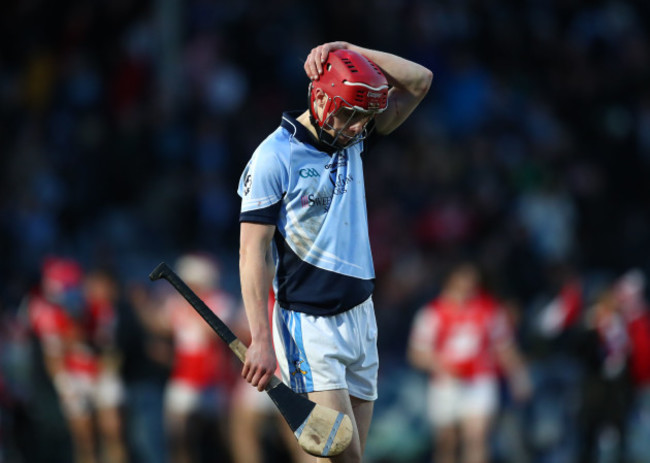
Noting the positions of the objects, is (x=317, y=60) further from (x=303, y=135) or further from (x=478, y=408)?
(x=478, y=408)

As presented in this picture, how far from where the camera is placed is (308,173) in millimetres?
4695

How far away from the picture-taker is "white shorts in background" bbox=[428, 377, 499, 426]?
10.2m

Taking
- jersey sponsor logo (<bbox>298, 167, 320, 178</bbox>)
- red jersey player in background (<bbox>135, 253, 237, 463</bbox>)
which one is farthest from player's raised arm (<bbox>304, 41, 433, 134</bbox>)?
red jersey player in background (<bbox>135, 253, 237, 463</bbox>)

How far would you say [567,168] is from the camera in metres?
12.8

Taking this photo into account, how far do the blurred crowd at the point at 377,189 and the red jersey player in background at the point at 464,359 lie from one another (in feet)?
1.16

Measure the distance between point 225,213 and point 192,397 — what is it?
246 centimetres

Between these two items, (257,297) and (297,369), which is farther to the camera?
(297,369)

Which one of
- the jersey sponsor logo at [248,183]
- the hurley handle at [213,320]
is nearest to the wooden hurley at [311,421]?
the hurley handle at [213,320]

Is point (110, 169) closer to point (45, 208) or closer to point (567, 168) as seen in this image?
point (45, 208)

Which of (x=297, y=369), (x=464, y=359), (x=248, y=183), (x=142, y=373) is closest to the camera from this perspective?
(x=248, y=183)

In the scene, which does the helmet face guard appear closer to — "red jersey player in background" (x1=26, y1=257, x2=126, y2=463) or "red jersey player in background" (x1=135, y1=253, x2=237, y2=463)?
"red jersey player in background" (x1=135, y1=253, x2=237, y2=463)

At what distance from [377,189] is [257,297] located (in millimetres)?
7545

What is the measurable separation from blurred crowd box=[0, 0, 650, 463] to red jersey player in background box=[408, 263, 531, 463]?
35 cm

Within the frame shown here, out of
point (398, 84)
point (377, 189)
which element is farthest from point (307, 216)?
point (377, 189)
